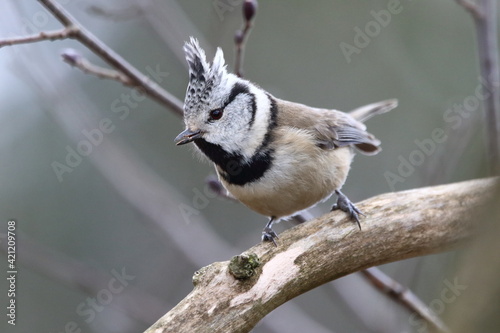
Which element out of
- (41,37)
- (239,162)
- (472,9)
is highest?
(472,9)

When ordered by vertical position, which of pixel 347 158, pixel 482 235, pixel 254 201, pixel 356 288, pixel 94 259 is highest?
pixel 482 235

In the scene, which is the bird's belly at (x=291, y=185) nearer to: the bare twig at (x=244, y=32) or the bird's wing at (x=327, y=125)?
the bird's wing at (x=327, y=125)

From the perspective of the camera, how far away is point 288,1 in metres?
6.39

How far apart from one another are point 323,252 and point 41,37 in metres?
1.67

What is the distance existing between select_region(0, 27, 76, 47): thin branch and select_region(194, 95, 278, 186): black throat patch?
3.23 feet

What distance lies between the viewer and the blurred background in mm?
3401

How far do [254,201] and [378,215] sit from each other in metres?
0.70

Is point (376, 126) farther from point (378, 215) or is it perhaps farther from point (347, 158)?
point (378, 215)

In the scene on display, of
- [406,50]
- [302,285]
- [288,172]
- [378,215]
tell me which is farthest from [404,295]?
[406,50]

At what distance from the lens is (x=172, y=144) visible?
609 centimetres

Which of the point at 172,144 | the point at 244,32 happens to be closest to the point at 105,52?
the point at 244,32

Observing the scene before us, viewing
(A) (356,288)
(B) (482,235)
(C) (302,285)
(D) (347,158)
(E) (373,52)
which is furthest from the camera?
(E) (373,52)

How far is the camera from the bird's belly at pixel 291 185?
2.95 meters

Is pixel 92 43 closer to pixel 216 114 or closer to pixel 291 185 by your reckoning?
pixel 216 114
